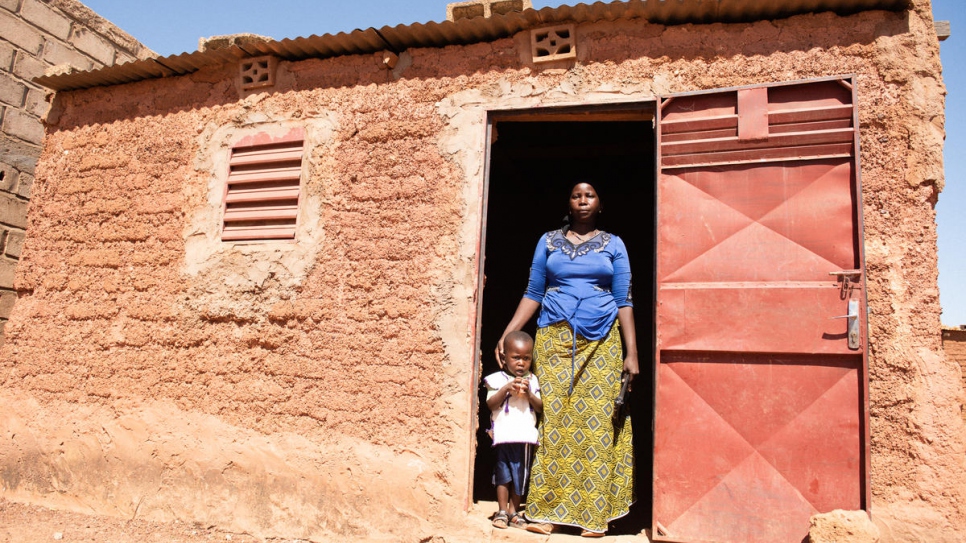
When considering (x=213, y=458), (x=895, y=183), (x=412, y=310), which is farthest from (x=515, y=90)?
(x=213, y=458)

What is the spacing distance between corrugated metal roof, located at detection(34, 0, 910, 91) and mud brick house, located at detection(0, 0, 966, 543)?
2 centimetres

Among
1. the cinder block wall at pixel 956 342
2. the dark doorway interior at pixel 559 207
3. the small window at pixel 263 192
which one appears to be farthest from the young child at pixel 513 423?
the cinder block wall at pixel 956 342

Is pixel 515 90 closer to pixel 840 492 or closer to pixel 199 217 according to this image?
pixel 199 217

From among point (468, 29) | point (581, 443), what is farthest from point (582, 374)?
point (468, 29)

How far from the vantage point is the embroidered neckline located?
4.03 m

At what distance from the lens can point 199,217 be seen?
4867mm

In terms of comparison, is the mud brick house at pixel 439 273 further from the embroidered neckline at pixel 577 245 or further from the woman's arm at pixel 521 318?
the embroidered neckline at pixel 577 245

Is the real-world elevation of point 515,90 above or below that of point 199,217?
above

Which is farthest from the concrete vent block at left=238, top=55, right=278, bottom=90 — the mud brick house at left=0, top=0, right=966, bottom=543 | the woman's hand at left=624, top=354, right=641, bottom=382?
the woman's hand at left=624, top=354, right=641, bottom=382

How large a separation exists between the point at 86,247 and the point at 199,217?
101cm

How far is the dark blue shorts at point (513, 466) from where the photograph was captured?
3.88 meters

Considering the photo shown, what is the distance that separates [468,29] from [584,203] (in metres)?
1.29

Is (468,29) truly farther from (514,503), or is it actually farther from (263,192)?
(514,503)

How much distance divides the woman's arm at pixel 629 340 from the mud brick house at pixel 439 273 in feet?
0.74
